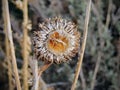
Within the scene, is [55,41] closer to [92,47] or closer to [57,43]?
[57,43]

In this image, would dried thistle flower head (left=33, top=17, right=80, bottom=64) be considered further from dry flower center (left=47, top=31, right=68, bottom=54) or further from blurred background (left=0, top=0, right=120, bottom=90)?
blurred background (left=0, top=0, right=120, bottom=90)

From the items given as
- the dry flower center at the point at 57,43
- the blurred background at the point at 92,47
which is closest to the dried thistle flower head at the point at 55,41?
the dry flower center at the point at 57,43

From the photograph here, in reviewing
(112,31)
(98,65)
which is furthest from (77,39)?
(112,31)

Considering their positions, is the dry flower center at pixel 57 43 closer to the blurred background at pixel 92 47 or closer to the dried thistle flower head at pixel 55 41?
the dried thistle flower head at pixel 55 41

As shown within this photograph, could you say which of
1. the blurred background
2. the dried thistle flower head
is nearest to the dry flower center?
the dried thistle flower head

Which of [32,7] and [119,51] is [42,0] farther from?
[119,51]

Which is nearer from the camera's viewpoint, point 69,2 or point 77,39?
point 77,39

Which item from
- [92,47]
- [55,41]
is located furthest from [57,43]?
[92,47]

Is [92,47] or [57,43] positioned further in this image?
[92,47]
